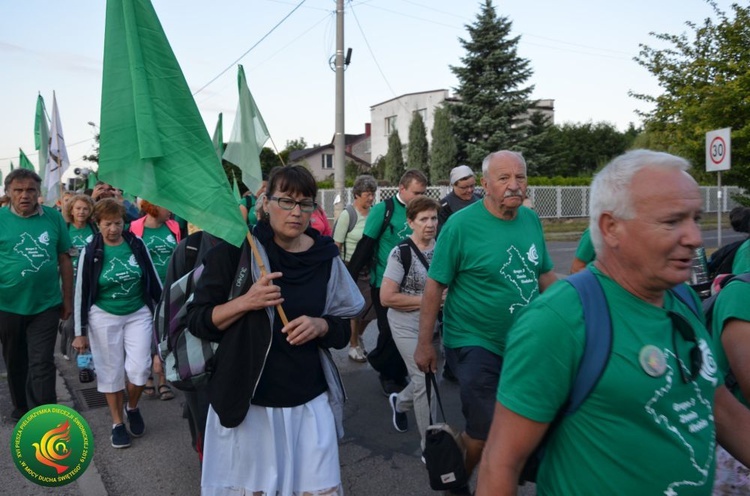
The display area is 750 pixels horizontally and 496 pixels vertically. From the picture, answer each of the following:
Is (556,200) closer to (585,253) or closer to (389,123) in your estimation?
(389,123)

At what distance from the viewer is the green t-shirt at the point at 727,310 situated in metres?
2.16

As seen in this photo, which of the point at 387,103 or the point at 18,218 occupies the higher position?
the point at 387,103

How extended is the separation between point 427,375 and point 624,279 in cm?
258

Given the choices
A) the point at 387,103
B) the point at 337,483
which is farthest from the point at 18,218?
the point at 387,103

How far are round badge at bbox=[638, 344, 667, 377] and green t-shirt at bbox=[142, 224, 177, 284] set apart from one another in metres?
5.43

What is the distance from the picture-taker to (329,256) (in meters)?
3.24

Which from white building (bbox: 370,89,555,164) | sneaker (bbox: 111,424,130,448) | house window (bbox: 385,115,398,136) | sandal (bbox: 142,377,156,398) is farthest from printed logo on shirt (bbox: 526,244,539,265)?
house window (bbox: 385,115,398,136)

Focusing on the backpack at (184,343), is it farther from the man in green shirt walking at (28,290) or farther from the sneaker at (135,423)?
the man in green shirt walking at (28,290)

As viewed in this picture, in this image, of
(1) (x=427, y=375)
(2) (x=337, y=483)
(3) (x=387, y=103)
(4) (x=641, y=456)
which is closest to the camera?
(4) (x=641, y=456)

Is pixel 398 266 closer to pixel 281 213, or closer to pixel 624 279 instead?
pixel 281 213

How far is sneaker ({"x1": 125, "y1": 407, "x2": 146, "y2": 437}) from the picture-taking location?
5312mm

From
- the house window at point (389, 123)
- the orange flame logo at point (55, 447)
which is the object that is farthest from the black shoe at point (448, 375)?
the house window at point (389, 123)

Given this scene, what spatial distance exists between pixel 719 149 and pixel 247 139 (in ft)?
31.7

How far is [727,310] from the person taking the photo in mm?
2195
